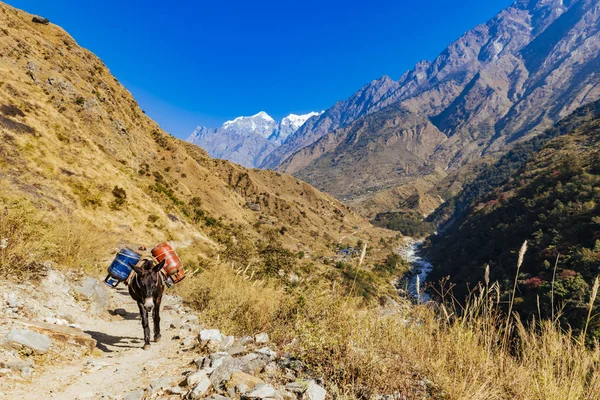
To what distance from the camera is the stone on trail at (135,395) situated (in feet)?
15.6

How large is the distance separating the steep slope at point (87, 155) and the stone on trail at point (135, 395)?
33.4 feet

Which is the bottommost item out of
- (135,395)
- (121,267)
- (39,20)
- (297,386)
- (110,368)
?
(110,368)

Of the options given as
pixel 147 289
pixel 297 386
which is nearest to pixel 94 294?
pixel 147 289

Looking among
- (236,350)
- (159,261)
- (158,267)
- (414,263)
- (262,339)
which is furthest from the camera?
(414,263)

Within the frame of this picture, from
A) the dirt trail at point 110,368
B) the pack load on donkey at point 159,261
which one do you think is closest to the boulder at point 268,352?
the dirt trail at point 110,368

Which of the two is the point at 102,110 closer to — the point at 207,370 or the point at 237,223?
the point at 237,223

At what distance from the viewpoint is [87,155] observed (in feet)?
90.1

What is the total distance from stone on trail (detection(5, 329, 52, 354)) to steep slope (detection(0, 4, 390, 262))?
24.5 feet

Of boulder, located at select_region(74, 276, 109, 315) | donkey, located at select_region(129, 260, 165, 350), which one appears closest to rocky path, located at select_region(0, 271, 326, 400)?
boulder, located at select_region(74, 276, 109, 315)

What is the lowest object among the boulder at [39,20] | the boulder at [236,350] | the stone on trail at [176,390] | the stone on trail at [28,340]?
the stone on trail at [28,340]

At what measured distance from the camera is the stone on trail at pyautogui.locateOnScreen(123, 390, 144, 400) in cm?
476

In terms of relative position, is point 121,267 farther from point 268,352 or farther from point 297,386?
point 297,386

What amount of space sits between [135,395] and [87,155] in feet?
95.0

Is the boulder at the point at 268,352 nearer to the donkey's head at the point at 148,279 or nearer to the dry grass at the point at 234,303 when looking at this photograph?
the dry grass at the point at 234,303
